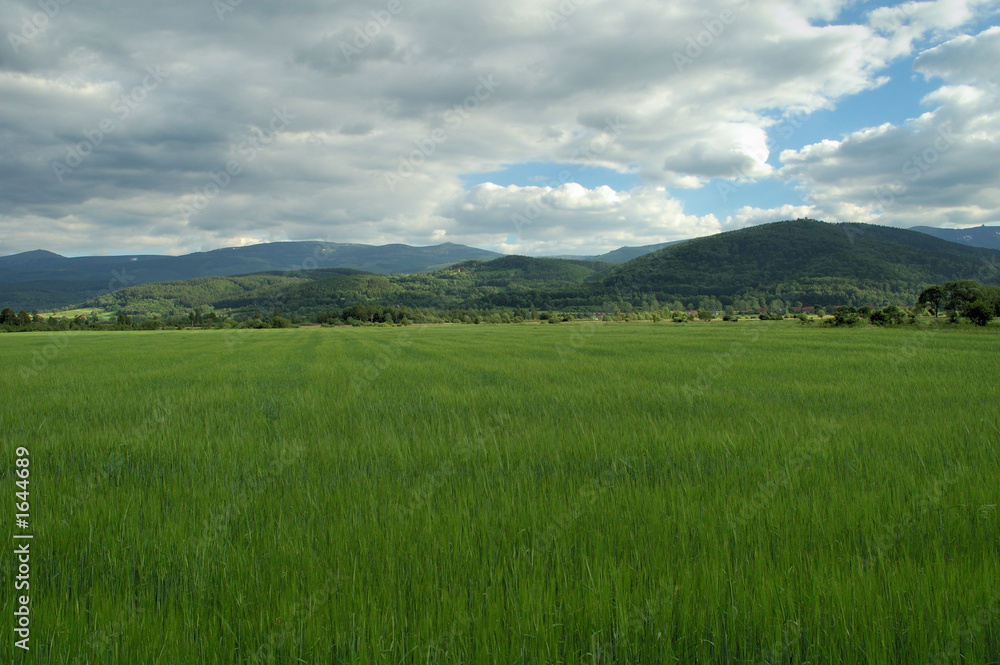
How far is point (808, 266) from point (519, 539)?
5797 inches

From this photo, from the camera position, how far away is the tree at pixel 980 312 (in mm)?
35062

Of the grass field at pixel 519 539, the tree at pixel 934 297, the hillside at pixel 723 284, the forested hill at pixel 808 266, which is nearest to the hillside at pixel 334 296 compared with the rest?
the hillside at pixel 723 284

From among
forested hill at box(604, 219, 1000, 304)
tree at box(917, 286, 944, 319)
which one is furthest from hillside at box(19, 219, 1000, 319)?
tree at box(917, 286, 944, 319)

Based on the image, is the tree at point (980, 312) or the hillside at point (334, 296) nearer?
the tree at point (980, 312)

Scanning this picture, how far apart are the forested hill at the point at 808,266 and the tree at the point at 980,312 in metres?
67.5

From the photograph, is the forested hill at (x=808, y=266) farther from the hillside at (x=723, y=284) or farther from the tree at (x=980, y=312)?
the tree at (x=980, y=312)

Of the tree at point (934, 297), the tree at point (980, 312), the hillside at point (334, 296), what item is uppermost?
the hillside at point (334, 296)

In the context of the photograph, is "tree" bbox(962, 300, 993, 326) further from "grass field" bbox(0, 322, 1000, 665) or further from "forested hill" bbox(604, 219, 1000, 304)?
"forested hill" bbox(604, 219, 1000, 304)

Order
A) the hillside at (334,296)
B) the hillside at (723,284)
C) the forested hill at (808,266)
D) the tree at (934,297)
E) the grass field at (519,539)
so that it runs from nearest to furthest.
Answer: the grass field at (519,539)
the tree at (934,297)
the forested hill at (808,266)
the hillside at (723,284)
the hillside at (334,296)

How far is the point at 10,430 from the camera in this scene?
6691mm

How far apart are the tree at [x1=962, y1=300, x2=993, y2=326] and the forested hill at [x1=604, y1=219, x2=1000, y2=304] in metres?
67.5

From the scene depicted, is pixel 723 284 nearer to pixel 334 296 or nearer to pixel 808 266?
pixel 808 266

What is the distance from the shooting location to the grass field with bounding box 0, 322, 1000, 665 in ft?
6.84

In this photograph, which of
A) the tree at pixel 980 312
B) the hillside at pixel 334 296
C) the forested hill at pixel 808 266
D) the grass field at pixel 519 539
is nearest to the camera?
the grass field at pixel 519 539
